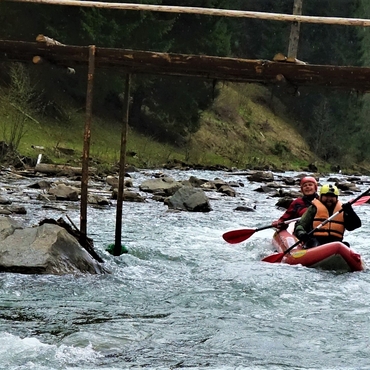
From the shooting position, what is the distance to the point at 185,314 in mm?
7605

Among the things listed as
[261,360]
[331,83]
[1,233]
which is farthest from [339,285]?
[1,233]

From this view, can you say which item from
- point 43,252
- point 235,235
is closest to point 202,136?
point 235,235

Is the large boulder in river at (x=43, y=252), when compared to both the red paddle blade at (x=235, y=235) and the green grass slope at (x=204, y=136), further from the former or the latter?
the green grass slope at (x=204, y=136)

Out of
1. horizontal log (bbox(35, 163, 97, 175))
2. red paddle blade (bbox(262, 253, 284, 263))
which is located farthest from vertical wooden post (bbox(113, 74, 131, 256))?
horizontal log (bbox(35, 163, 97, 175))

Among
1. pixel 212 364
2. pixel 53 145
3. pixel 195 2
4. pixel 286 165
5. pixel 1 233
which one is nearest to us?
pixel 212 364

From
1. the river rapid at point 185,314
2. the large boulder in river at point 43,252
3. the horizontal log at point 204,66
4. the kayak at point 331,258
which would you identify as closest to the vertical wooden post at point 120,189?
the river rapid at point 185,314

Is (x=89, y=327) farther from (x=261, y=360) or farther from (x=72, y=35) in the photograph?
(x=72, y=35)

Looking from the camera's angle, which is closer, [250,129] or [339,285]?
[339,285]

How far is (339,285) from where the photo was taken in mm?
9562

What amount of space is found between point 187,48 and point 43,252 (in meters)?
29.4

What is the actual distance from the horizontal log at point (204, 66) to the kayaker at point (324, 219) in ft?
7.57

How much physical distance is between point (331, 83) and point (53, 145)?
68.3 ft

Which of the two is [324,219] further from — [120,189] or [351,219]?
[120,189]

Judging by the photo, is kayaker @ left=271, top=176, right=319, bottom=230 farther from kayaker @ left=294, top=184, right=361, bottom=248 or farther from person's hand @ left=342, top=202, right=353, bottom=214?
person's hand @ left=342, top=202, right=353, bottom=214
